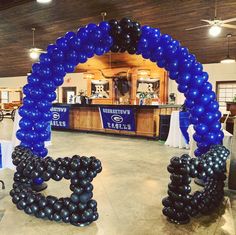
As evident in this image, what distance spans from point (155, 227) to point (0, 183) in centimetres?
254

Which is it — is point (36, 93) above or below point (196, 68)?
below

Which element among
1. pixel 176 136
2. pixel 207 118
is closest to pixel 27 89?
pixel 207 118

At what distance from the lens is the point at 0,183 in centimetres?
377

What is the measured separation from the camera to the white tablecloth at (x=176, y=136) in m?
6.38

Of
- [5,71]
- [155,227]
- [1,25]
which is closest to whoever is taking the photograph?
[155,227]

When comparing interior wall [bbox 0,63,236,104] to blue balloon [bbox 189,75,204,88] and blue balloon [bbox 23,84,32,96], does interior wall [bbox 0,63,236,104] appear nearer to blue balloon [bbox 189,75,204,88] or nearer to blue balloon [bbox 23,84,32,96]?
blue balloon [bbox 189,75,204,88]

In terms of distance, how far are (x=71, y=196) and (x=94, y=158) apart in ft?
1.56

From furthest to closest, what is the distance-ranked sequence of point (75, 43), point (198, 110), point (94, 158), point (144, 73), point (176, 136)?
1. point (144, 73)
2. point (176, 136)
3. point (198, 110)
4. point (75, 43)
5. point (94, 158)

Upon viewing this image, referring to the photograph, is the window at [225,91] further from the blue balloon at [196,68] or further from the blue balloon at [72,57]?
the blue balloon at [72,57]

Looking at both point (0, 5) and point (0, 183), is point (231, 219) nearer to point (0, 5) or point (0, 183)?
point (0, 183)

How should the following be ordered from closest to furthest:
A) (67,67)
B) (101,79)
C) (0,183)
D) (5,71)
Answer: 1. (67,67)
2. (0,183)
3. (101,79)
4. (5,71)

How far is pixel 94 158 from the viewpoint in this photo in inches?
102

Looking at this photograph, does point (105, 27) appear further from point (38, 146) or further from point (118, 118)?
point (118, 118)

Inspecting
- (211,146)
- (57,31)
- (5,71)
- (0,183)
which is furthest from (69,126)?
(5,71)
